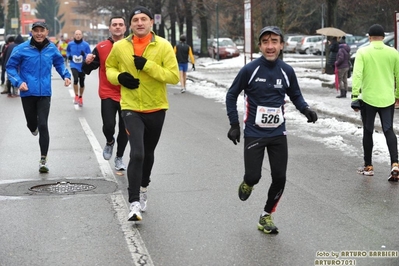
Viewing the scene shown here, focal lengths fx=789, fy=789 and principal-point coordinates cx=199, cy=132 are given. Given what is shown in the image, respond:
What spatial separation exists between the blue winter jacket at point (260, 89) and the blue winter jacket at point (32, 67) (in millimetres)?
3859

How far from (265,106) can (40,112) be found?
4150 millimetres

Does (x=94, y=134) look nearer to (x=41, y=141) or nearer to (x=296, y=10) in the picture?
(x=41, y=141)

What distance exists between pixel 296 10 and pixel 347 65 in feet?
123

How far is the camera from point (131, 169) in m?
7.00

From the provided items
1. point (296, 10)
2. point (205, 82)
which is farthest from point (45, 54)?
point (296, 10)

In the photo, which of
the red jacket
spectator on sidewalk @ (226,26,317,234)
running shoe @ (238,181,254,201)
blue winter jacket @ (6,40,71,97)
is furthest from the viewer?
blue winter jacket @ (6,40,71,97)

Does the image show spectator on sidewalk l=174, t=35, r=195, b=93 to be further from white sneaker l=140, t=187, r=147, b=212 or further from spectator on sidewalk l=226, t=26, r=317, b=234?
spectator on sidewalk l=226, t=26, r=317, b=234

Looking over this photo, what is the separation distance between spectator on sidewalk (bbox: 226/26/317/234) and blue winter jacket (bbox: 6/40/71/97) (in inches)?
152

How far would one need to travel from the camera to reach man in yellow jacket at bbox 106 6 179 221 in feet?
22.9

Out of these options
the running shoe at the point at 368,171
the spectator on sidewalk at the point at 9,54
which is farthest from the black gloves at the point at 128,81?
the spectator on sidewalk at the point at 9,54

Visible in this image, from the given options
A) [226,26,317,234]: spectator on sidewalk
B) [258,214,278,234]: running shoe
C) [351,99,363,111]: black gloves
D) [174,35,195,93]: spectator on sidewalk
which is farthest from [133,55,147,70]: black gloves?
[174,35,195,93]: spectator on sidewalk

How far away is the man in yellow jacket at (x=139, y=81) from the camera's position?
698 centimetres

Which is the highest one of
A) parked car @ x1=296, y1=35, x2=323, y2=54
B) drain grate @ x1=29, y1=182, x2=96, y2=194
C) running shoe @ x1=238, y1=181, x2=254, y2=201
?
parked car @ x1=296, y1=35, x2=323, y2=54

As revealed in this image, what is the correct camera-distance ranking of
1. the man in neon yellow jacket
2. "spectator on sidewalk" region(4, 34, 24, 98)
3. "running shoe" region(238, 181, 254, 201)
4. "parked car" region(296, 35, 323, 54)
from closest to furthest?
"running shoe" region(238, 181, 254, 201)
the man in neon yellow jacket
"spectator on sidewalk" region(4, 34, 24, 98)
"parked car" region(296, 35, 323, 54)
